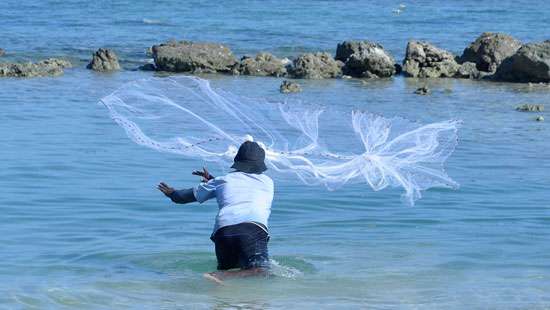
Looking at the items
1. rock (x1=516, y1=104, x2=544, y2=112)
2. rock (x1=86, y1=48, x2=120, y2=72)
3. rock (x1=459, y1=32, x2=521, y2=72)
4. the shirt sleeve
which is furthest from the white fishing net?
rock (x1=459, y1=32, x2=521, y2=72)

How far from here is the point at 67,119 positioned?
696 inches

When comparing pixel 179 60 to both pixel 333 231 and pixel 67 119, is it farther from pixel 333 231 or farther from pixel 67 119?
pixel 333 231

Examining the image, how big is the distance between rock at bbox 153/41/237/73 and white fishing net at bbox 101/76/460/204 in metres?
13.7

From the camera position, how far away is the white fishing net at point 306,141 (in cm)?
978

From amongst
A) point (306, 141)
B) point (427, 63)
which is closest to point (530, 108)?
point (427, 63)

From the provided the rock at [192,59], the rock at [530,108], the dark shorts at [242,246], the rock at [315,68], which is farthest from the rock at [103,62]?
the dark shorts at [242,246]

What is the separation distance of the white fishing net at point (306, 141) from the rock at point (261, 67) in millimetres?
13161

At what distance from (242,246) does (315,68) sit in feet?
49.6

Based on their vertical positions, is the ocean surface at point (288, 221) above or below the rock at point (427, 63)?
below

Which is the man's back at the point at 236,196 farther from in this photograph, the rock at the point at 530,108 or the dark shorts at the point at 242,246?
the rock at the point at 530,108

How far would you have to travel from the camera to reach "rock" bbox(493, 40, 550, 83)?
23344mm

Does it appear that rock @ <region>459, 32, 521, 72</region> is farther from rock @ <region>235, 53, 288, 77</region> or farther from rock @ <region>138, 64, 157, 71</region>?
rock @ <region>138, 64, 157, 71</region>

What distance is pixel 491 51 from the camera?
Answer: 25516mm

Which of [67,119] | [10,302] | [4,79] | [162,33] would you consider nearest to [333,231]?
[10,302]
